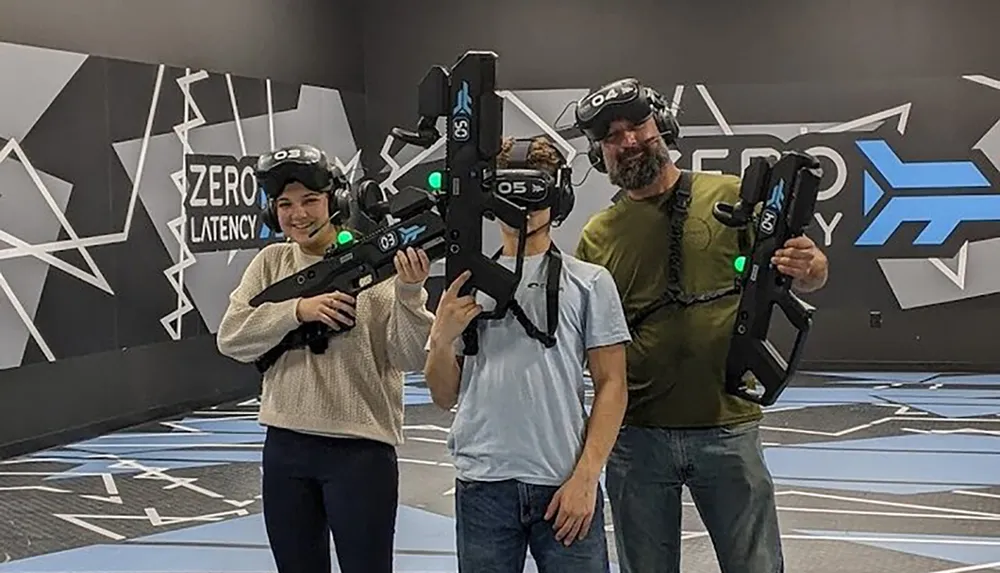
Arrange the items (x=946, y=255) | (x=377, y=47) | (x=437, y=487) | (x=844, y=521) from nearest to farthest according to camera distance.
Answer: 1. (x=844, y=521)
2. (x=437, y=487)
3. (x=946, y=255)
4. (x=377, y=47)

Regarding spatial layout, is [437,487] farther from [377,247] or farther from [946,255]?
[946,255]

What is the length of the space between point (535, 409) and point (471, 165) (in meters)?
0.46

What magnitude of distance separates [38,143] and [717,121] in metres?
5.02

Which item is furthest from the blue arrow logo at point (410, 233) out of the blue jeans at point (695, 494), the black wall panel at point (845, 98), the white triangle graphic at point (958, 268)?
the white triangle graphic at point (958, 268)

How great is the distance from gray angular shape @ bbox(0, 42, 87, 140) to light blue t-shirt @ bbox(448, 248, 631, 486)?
468 cm

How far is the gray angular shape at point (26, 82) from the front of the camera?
19.9 feet

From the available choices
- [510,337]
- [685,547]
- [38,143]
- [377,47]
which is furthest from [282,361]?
[377,47]

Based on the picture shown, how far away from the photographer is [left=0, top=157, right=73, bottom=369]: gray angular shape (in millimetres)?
6082

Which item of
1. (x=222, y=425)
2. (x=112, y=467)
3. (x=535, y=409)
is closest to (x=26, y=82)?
(x=112, y=467)

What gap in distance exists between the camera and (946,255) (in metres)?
8.88

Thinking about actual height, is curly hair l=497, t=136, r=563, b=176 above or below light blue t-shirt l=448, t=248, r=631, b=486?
above

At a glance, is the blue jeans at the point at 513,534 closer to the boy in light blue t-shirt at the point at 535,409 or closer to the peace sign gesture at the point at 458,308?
the boy in light blue t-shirt at the point at 535,409

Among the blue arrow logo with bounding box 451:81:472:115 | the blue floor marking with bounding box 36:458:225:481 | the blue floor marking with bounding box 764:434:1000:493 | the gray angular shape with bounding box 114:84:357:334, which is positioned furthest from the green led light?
the gray angular shape with bounding box 114:84:357:334

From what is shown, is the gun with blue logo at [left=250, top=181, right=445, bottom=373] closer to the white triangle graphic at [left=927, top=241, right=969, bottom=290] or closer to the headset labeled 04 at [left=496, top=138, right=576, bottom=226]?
the headset labeled 04 at [left=496, top=138, right=576, bottom=226]
